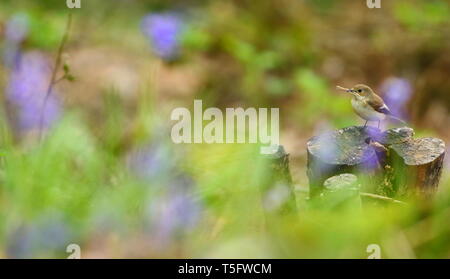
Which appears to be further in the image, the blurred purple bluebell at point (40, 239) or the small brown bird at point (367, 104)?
the blurred purple bluebell at point (40, 239)

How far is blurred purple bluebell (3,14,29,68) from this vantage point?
3.40 metres

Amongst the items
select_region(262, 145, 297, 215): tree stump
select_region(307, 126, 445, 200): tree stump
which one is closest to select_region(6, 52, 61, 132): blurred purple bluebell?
select_region(262, 145, 297, 215): tree stump

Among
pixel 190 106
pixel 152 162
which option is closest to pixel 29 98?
pixel 152 162

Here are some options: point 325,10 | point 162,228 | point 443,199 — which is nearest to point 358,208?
point 443,199

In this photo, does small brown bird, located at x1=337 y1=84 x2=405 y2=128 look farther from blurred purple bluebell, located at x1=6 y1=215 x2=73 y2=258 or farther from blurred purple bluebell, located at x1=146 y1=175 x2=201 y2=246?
blurred purple bluebell, located at x1=6 y1=215 x2=73 y2=258

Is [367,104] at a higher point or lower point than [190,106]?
lower

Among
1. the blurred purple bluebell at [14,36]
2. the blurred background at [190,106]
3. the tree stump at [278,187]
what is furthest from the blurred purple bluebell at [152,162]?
the blurred purple bluebell at [14,36]

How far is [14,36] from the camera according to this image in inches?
152

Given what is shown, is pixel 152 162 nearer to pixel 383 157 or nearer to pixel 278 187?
pixel 278 187

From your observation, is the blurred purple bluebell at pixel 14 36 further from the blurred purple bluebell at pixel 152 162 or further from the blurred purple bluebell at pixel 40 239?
the blurred purple bluebell at pixel 40 239

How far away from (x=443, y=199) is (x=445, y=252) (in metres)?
0.14

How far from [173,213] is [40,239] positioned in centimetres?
34

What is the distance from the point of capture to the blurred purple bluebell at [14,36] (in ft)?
11.1

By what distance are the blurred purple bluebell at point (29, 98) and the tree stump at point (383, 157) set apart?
1.24 m
